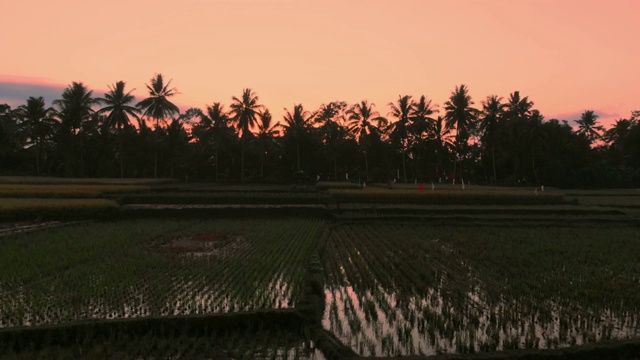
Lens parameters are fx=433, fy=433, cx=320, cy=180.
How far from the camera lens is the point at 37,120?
3347cm

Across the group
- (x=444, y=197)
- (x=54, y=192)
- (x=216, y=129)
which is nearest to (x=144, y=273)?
(x=54, y=192)

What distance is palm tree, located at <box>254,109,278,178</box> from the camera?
3622 centimetres

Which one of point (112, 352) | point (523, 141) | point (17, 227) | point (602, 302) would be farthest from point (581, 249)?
point (523, 141)

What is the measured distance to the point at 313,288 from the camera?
24.1 ft

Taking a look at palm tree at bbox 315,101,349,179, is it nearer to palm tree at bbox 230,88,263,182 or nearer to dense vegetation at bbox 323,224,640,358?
palm tree at bbox 230,88,263,182

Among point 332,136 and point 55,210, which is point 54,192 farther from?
point 332,136

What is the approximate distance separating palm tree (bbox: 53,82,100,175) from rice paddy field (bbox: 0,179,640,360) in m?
20.0

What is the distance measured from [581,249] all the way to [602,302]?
4986mm

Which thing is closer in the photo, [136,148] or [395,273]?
[395,273]

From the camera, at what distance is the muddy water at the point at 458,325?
206 inches

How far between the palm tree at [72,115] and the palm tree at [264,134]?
12730 millimetres

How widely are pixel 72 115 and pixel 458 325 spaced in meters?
35.6

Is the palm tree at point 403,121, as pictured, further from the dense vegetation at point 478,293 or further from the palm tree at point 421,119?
the dense vegetation at point 478,293

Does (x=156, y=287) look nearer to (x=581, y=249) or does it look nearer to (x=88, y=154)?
(x=581, y=249)
